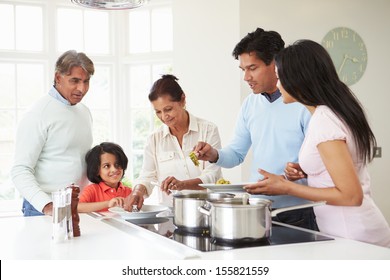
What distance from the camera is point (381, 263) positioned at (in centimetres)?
145

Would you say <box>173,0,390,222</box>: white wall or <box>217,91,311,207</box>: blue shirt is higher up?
<box>173,0,390,222</box>: white wall

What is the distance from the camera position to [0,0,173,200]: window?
5148 millimetres

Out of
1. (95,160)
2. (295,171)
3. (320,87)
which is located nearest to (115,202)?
(95,160)

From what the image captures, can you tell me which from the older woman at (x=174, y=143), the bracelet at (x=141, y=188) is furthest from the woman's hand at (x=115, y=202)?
the older woman at (x=174, y=143)

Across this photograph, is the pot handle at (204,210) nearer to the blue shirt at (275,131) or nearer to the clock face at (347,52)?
the blue shirt at (275,131)

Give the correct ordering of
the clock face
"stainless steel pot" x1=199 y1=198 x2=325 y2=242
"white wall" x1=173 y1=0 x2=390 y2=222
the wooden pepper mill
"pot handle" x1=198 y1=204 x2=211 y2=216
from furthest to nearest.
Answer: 1. the clock face
2. "white wall" x1=173 y1=0 x2=390 y2=222
3. the wooden pepper mill
4. "pot handle" x1=198 y1=204 x2=211 y2=216
5. "stainless steel pot" x1=199 y1=198 x2=325 y2=242

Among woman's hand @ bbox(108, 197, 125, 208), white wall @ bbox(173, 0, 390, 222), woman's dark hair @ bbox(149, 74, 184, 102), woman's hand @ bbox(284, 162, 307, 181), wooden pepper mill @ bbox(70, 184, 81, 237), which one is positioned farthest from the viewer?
Result: white wall @ bbox(173, 0, 390, 222)

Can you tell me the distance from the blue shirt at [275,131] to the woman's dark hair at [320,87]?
458 millimetres

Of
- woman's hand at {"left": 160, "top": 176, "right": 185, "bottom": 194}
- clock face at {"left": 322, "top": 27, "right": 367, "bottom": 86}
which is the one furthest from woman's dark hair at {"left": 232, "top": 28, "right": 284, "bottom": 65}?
clock face at {"left": 322, "top": 27, "right": 367, "bottom": 86}

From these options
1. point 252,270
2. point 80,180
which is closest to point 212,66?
point 80,180

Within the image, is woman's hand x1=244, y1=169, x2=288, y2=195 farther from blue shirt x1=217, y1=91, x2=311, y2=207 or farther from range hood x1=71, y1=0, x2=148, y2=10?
range hood x1=71, y1=0, x2=148, y2=10

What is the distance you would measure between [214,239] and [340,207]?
471mm

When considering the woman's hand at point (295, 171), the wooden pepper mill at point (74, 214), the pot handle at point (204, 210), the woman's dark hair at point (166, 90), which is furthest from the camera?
the woman's dark hair at point (166, 90)

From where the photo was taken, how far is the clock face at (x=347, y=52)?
4746mm
